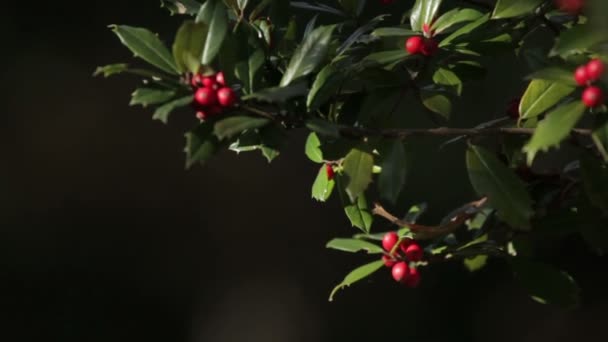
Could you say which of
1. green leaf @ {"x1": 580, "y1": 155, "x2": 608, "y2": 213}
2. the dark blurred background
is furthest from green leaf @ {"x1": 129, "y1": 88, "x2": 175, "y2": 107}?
the dark blurred background

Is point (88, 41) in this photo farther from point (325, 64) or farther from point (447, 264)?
point (325, 64)

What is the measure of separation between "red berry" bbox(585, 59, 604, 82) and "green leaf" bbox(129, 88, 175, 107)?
1.37 ft

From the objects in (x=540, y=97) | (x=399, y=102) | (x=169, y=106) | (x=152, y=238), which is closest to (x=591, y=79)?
(x=540, y=97)

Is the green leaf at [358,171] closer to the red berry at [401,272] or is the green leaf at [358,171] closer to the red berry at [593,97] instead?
the red berry at [401,272]

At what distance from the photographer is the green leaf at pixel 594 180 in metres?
1.13

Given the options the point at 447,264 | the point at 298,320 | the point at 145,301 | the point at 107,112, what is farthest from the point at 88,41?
the point at 447,264

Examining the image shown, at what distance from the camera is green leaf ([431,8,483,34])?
1.21 m

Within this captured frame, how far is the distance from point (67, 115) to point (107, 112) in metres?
0.12

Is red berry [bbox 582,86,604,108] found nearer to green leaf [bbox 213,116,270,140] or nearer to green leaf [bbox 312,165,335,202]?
green leaf [bbox 213,116,270,140]

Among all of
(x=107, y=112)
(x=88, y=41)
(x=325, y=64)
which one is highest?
(x=325, y=64)

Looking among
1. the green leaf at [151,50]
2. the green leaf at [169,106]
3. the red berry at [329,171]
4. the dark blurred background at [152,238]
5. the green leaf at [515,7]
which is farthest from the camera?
the dark blurred background at [152,238]

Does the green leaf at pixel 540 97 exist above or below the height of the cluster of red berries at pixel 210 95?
below

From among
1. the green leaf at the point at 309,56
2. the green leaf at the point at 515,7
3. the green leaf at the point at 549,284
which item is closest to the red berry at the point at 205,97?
the green leaf at the point at 309,56

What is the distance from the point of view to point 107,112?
297 cm
